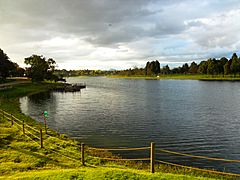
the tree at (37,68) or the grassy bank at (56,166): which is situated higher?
the tree at (37,68)

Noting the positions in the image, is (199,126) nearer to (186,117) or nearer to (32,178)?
(186,117)

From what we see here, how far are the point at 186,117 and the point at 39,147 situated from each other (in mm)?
28548

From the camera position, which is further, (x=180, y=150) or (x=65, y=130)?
(x=65, y=130)

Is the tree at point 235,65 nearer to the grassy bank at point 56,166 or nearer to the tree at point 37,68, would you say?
the tree at point 37,68

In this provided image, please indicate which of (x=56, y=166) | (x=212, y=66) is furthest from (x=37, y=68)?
(x=212, y=66)

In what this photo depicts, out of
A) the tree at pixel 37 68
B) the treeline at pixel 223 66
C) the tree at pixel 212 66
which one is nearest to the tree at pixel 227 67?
the treeline at pixel 223 66

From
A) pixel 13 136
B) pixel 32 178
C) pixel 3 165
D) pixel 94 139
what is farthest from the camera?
pixel 94 139

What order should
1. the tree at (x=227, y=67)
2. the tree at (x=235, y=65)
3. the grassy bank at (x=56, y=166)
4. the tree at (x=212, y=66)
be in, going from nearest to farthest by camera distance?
1. the grassy bank at (x=56, y=166)
2. the tree at (x=235, y=65)
3. the tree at (x=227, y=67)
4. the tree at (x=212, y=66)

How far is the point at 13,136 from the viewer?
20781 mm

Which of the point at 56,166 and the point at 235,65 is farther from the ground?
the point at 235,65

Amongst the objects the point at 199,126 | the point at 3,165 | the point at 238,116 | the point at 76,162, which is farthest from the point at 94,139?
the point at 238,116

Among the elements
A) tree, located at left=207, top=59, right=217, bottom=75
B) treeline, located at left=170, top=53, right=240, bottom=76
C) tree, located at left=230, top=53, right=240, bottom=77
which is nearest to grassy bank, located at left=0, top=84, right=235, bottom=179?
tree, located at left=230, top=53, right=240, bottom=77

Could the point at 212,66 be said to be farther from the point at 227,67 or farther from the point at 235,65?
the point at 235,65

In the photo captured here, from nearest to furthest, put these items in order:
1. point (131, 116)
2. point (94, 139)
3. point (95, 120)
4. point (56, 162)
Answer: point (56, 162) < point (94, 139) < point (95, 120) < point (131, 116)
